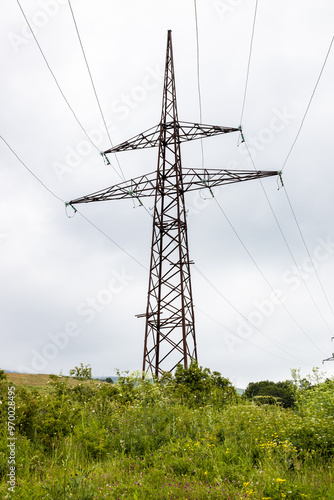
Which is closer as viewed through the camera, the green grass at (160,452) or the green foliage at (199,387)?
the green grass at (160,452)

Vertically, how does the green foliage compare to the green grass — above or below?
above

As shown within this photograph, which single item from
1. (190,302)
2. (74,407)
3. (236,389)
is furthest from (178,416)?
(190,302)

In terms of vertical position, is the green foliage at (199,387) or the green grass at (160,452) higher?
the green foliage at (199,387)

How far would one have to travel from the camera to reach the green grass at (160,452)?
4039 millimetres

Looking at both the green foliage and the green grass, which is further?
the green foliage

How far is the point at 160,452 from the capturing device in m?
5.41

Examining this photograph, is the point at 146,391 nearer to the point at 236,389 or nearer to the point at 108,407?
the point at 108,407

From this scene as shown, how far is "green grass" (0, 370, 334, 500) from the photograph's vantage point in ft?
13.3

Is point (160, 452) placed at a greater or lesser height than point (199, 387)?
lesser

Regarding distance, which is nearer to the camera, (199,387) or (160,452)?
(160,452)

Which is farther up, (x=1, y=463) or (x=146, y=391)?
(x=146, y=391)

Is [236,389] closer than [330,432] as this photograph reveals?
No

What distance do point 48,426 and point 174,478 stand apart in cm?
272

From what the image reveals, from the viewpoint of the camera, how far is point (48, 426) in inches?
239
